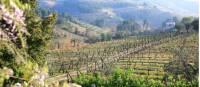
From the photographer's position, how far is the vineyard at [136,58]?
89750mm

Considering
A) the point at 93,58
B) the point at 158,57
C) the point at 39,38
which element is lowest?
the point at 93,58

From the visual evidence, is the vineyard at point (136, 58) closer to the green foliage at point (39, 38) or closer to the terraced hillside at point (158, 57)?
the terraced hillside at point (158, 57)

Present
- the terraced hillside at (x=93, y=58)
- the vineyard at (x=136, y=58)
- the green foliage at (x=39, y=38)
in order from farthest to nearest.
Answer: the terraced hillside at (x=93, y=58), the vineyard at (x=136, y=58), the green foliage at (x=39, y=38)

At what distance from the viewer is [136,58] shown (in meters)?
109

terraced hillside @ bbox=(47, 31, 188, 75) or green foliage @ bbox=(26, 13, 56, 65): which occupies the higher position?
green foliage @ bbox=(26, 13, 56, 65)

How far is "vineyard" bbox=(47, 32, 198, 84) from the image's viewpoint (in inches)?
3533

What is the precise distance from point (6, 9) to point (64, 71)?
87.3 m

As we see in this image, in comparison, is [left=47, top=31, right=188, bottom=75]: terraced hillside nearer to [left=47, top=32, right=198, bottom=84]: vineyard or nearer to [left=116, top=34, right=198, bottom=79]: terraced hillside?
[left=47, top=32, right=198, bottom=84]: vineyard

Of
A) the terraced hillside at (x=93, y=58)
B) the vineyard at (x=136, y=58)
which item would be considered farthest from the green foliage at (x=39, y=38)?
the terraced hillside at (x=93, y=58)

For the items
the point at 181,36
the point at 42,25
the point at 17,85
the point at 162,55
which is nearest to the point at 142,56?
the point at 162,55

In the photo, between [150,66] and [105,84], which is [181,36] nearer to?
[150,66]

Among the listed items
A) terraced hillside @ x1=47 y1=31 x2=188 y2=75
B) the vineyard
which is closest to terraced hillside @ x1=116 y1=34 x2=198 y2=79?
the vineyard

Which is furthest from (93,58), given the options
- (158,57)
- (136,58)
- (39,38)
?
(39,38)

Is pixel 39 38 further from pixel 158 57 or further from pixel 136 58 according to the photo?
pixel 136 58
